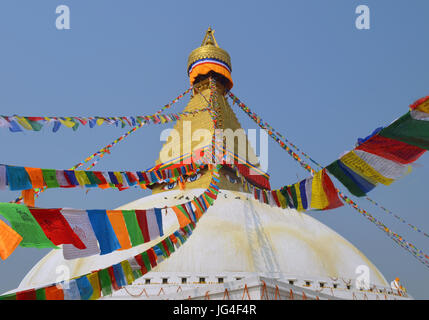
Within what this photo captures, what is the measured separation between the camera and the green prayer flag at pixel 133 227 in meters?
3.50

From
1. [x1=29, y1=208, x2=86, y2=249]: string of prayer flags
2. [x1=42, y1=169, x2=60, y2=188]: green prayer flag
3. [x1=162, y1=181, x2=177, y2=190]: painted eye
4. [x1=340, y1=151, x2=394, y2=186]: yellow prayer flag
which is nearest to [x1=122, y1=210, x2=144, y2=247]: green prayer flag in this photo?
[x1=29, y1=208, x2=86, y2=249]: string of prayer flags

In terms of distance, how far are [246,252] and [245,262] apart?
11.5 inches

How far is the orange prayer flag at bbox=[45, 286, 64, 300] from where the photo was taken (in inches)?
124

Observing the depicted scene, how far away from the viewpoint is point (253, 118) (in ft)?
44.5

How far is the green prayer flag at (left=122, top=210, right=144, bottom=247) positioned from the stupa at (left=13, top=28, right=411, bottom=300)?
2294 millimetres

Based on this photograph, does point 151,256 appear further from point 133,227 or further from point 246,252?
point 246,252

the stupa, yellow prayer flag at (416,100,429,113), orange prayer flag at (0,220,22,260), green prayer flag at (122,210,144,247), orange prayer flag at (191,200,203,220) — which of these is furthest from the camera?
the stupa

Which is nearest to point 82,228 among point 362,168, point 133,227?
point 133,227

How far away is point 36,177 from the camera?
3.67m

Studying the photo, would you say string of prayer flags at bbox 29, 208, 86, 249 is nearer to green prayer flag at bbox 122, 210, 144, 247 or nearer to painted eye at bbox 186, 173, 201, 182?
green prayer flag at bbox 122, 210, 144, 247

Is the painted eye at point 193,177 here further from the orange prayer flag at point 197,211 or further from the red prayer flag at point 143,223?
the red prayer flag at point 143,223
